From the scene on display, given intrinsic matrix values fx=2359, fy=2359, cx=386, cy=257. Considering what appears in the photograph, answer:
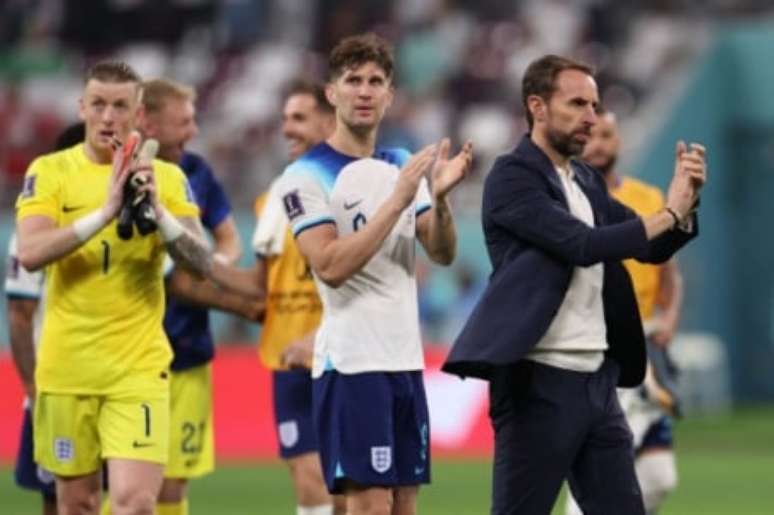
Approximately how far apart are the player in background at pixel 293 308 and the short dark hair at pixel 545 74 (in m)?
2.83

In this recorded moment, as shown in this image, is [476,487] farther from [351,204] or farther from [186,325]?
[351,204]

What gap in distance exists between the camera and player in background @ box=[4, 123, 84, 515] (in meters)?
12.0

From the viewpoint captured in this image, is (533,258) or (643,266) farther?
(643,266)

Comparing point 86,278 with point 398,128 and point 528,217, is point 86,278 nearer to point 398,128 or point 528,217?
point 528,217

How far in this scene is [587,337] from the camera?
9758 mm

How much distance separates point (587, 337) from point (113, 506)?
2.33 m

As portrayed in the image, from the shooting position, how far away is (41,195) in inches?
424

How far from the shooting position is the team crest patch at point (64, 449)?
10.8 metres

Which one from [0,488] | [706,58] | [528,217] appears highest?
[706,58]

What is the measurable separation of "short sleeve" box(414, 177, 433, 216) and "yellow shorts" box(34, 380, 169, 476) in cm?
149

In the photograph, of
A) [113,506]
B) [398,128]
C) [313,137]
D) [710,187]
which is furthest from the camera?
[710,187]

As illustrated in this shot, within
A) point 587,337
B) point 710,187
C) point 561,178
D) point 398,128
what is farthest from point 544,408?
point 710,187

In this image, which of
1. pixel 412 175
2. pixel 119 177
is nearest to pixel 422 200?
pixel 412 175

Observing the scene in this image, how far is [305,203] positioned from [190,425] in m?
2.83
